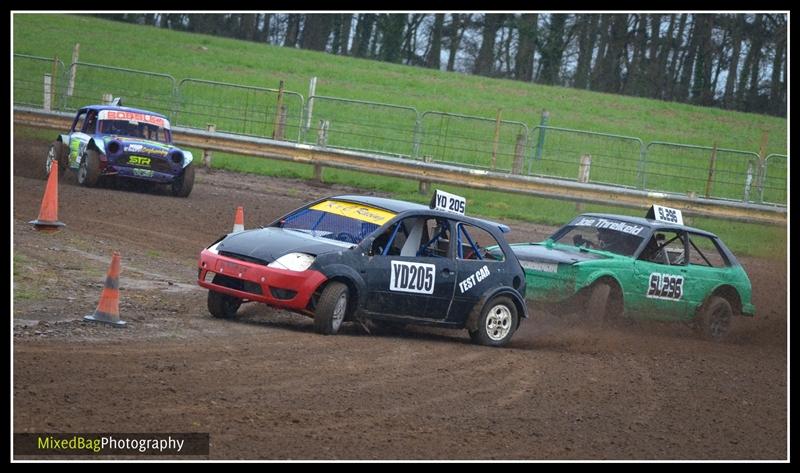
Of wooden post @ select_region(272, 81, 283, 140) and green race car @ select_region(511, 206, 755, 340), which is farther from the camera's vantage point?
wooden post @ select_region(272, 81, 283, 140)

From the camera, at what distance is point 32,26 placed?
37406 mm

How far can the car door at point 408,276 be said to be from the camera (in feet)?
33.3

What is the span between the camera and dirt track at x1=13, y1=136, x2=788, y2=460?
6684 millimetres

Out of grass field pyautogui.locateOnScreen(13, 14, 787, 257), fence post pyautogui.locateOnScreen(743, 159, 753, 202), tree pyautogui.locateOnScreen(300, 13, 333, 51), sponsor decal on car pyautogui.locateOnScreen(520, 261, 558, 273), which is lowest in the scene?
sponsor decal on car pyautogui.locateOnScreen(520, 261, 558, 273)

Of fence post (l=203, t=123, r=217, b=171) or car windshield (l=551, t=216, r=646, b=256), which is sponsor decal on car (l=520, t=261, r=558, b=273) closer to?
car windshield (l=551, t=216, r=646, b=256)

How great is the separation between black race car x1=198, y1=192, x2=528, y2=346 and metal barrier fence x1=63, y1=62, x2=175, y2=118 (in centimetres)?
1512

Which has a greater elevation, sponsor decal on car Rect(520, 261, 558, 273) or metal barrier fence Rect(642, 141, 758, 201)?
metal barrier fence Rect(642, 141, 758, 201)

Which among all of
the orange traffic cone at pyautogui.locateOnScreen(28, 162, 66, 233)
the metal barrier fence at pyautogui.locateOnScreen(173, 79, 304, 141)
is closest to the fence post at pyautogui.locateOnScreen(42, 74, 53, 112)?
the metal barrier fence at pyautogui.locateOnScreen(173, 79, 304, 141)

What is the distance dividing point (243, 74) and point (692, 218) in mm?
15732

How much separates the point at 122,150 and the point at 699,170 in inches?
Answer: 501
